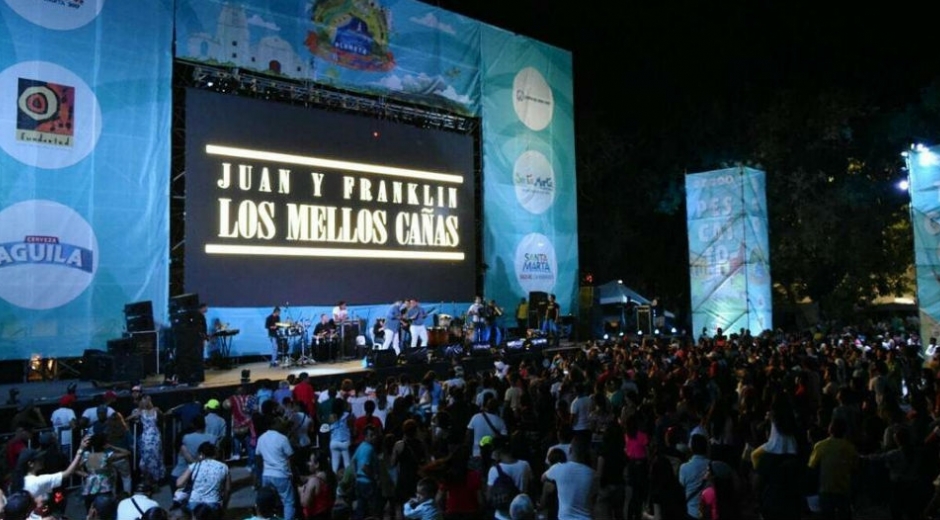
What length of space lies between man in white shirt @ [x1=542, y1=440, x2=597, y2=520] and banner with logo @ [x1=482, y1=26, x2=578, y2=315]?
663 inches

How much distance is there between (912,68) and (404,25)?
2210 cm

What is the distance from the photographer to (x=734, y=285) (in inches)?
882

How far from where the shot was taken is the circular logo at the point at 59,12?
1377 cm

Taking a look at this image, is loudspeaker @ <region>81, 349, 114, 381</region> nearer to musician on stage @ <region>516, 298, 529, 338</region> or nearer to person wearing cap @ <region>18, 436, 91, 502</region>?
person wearing cap @ <region>18, 436, 91, 502</region>

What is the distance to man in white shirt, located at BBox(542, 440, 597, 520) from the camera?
205 inches

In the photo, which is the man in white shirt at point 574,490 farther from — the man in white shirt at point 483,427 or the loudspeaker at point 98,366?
the loudspeaker at point 98,366

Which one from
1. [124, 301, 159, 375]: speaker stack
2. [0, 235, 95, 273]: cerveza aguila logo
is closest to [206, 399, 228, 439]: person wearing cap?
[124, 301, 159, 375]: speaker stack

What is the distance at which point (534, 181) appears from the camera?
2388 centimetres

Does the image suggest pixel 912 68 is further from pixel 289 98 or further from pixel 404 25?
pixel 289 98

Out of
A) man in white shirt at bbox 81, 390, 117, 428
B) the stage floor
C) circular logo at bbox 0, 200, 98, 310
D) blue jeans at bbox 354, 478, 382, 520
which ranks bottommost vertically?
blue jeans at bbox 354, 478, 382, 520

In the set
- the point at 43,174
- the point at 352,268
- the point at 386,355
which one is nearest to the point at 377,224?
the point at 352,268

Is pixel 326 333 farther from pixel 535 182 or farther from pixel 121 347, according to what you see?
pixel 535 182

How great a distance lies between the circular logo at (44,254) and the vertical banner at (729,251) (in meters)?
17.2

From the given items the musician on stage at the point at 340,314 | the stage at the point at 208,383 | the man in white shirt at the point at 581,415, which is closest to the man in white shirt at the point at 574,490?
the man in white shirt at the point at 581,415
